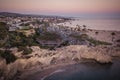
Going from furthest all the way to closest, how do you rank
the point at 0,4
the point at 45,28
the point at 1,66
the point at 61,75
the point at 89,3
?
1. the point at 45,28
2. the point at 89,3
3. the point at 0,4
4. the point at 61,75
5. the point at 1,66

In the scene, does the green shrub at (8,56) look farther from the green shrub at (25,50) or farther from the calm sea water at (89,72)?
the calm sea water at (89,72)

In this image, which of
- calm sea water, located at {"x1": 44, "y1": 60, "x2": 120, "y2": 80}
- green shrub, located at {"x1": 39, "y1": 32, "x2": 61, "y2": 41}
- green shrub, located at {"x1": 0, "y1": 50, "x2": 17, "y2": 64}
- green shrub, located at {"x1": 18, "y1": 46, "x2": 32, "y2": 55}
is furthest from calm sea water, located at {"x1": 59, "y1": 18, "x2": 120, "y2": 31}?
green shrub, located at {"x1": 0, "y1": 50, "x2": 17, "y2": 64}

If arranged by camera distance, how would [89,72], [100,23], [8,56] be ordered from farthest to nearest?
[100,23]
[89,72]
[8,56]

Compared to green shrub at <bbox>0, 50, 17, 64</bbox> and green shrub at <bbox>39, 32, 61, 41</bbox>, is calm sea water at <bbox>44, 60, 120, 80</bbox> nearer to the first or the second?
green shrub at <bbox>39, 32, 61, 41</bbox>

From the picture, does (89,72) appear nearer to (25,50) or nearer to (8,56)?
(25,50)

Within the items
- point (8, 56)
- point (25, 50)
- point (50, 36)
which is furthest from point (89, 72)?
point (8, 56)

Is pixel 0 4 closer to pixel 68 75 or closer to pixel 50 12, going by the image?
pixel 50 12

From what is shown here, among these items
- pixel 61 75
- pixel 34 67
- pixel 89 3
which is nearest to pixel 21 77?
pixel 34 67

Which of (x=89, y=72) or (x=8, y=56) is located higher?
(x=8, y=56)
